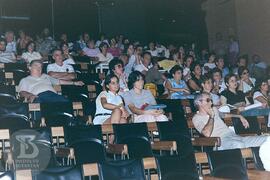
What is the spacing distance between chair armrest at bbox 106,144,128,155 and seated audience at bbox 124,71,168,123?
1.07m

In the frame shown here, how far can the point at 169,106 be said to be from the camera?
20.6 ft

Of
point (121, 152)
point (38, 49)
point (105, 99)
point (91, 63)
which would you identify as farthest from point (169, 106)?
point (38, 49)

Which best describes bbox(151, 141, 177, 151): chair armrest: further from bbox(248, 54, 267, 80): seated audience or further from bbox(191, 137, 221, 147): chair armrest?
bbox(248, 54, 267, 80): seated audience

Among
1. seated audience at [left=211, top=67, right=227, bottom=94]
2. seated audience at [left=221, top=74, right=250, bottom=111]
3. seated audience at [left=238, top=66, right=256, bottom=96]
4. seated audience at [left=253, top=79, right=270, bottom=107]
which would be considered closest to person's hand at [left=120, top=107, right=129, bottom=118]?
seated audience at [left=221, top=74, right=250, bottom=111]

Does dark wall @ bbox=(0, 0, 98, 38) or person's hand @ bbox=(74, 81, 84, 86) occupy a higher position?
dark wall @ bbox=(0, 0, 98, 38)

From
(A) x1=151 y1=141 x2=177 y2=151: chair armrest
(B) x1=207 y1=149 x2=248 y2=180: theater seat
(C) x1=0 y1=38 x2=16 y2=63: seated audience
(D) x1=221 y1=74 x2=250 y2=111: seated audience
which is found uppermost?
(C) x1=0 y1=38 x2=16 y2=63: seated audience

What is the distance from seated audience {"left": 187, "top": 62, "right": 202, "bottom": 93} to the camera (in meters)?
7.89

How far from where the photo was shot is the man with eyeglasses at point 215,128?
17.1 ft

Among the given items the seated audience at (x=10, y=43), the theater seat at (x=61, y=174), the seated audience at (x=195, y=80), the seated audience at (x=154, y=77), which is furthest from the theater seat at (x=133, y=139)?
the seated audience at (x=10, y=43)

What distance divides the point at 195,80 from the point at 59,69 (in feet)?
7.97

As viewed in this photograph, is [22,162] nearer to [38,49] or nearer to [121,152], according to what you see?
[121,152]

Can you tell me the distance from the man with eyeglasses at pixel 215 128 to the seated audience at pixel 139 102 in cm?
55

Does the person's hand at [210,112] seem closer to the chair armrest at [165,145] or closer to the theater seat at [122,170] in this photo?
the chair armrest at [165,145]

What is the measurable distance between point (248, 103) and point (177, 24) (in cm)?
754
